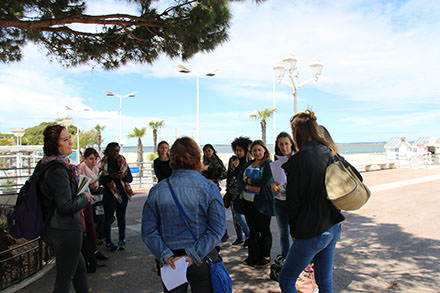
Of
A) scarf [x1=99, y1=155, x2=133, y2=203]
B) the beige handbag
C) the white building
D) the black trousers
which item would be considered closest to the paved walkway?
the black trousers

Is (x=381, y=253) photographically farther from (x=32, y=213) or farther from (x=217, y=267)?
(x=32, y=213)

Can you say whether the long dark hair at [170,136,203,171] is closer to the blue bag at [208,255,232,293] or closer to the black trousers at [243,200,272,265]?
the blue bag at [208,255,232,293]

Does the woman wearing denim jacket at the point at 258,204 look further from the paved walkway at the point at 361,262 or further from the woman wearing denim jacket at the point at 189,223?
the woman wearing denim jacket at the point at 189,223

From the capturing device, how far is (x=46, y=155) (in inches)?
115

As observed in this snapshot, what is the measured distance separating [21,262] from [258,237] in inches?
125

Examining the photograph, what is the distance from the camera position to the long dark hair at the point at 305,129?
269 centimetres

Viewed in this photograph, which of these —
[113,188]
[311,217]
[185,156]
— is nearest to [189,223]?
[185,156]

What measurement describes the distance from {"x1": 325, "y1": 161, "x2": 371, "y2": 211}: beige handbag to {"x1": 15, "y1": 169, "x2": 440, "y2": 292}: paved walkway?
196 centimetres

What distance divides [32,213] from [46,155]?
21.5 inches

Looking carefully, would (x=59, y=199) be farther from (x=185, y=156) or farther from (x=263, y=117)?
(x=263, y=117)

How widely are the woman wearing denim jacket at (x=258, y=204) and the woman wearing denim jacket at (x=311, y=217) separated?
192cm

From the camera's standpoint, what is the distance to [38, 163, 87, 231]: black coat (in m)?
2.64

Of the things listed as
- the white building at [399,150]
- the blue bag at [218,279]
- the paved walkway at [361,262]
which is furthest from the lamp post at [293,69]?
the white building at [399,150]

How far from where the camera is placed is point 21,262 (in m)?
4.16
